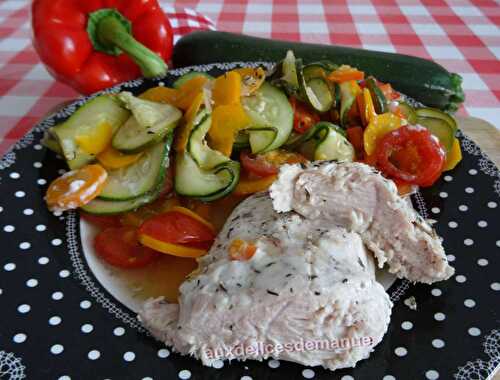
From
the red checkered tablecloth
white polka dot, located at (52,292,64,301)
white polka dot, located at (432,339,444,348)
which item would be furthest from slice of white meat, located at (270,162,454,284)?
the red checkered tablecloth

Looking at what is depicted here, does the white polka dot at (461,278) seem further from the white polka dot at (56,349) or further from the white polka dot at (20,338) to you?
the white polka dot at (20,338)

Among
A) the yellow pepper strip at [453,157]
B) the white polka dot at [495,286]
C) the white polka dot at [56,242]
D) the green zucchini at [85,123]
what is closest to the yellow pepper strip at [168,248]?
the white polka dot at [56,242]

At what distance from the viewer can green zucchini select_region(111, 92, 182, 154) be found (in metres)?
2.53

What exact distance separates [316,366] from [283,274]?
36cm

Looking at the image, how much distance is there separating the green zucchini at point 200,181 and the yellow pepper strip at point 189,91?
0.34 meters

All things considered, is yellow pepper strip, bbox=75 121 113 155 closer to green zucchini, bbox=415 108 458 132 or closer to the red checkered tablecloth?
the red checkered tablecloth

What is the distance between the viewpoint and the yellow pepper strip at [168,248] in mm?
2365

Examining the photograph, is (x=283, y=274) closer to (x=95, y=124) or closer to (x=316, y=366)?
(x=316, y=366)

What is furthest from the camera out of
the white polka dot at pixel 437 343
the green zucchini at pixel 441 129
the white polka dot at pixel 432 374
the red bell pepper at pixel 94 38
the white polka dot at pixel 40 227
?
the red bell pepper at pixel 94 38

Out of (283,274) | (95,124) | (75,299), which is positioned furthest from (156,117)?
(283,274)

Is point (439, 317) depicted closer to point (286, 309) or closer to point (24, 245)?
point (286, 309)

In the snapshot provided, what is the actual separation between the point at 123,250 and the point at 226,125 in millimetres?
809

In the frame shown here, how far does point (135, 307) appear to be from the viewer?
215 centimetres

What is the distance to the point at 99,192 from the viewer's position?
254cm
